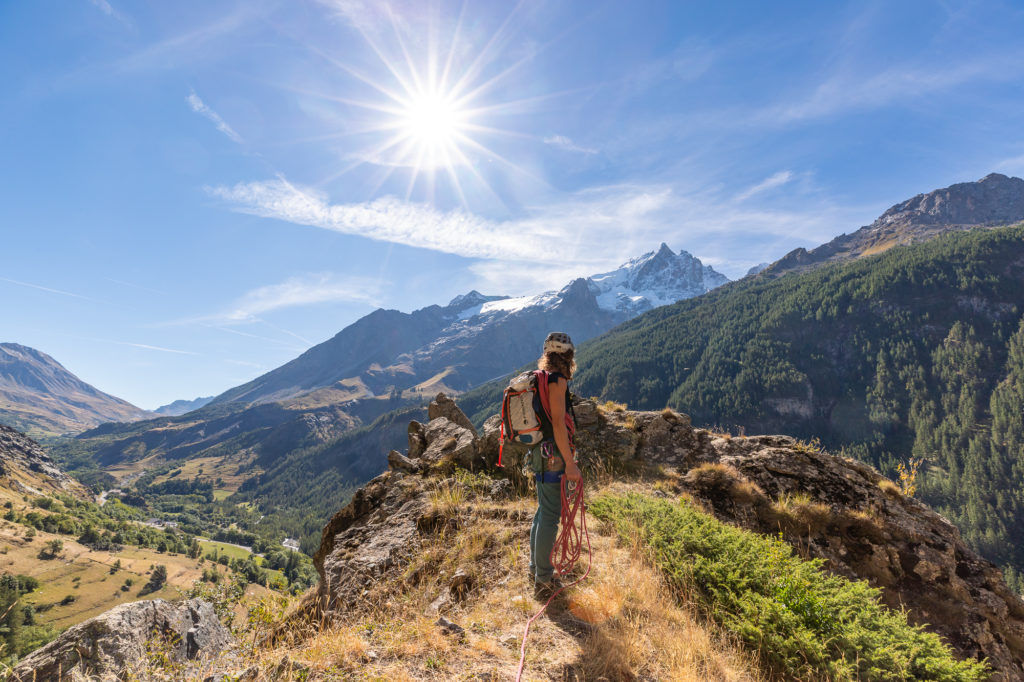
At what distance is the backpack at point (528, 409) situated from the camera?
19.7ft

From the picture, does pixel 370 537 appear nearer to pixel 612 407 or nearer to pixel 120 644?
pixel 120 644

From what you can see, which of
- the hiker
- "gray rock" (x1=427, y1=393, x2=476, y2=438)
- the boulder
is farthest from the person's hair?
"gray rock" (x1=427, y1=393, x2=476, y2=438)

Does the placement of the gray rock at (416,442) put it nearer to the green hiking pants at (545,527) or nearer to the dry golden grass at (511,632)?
the dry golden grass at (511,632)

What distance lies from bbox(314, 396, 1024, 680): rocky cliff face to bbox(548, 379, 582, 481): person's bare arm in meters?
2.93

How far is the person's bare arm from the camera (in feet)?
19.0

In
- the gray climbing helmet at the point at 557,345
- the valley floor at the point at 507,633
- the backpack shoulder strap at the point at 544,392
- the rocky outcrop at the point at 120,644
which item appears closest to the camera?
the valley floor at the point at 507,633

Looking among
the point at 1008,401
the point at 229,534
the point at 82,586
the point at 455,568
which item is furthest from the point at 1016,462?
the point at 229,534

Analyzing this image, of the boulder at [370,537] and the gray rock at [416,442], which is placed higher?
the gray rock at [416,442]

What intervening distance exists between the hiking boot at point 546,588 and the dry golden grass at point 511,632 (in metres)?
0.17

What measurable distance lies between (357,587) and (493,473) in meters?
4.83

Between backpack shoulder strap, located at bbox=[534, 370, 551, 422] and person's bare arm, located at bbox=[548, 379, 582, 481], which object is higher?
backpack shoulder strap, located at bbox=[534, 370, 551, 422]

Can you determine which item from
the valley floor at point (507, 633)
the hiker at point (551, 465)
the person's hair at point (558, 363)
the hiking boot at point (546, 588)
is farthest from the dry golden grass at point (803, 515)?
the person's hair at point (558, 363)

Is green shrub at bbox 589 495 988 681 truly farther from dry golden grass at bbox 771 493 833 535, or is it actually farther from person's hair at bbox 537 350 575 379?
person's hair at bbox 537 350 575 379

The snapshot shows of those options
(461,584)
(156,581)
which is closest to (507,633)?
(461,584)
